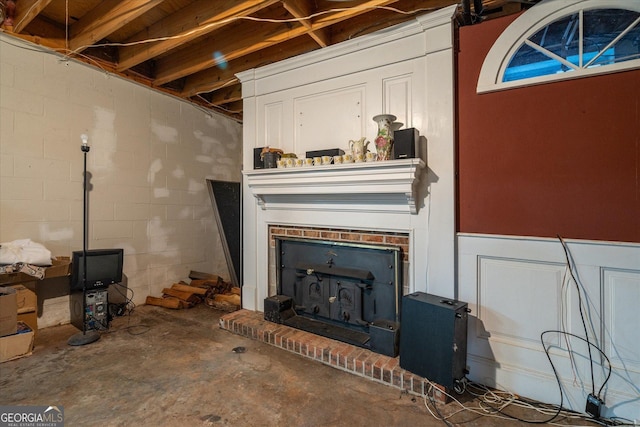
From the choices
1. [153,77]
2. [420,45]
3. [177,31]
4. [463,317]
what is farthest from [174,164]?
[463,317]

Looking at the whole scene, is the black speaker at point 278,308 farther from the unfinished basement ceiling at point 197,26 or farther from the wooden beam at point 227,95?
the wooden beam at point 227,95

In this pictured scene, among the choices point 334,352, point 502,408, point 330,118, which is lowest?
point 502,408

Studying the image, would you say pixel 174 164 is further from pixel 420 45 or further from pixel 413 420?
pixel 413 420

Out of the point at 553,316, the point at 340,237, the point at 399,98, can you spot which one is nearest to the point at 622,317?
the point at 553,316

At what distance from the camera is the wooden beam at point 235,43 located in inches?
96.6

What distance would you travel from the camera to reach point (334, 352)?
7.34ft

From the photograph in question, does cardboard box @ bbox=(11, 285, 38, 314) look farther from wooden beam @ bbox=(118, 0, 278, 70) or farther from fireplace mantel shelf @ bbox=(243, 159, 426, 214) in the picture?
wooden beam @ bbox=(118, 0, 278, 70)

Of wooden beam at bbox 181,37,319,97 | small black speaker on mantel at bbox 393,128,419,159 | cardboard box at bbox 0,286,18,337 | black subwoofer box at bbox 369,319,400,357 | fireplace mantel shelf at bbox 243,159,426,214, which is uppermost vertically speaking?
wooden beam at bbox 181,37,319,97

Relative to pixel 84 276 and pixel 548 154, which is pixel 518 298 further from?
pixel 84 276

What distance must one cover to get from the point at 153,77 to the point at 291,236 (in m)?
2.78

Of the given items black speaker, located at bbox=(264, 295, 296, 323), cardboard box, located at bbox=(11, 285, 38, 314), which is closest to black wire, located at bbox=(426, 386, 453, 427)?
black speaker, located at bbox=(264, 295, 296, 323)

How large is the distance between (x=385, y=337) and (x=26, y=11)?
13.1 ft

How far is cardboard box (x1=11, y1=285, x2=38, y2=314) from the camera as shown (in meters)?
2.50

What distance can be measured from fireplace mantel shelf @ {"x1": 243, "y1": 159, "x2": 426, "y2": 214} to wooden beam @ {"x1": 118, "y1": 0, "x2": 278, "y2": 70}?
1.28 metres
